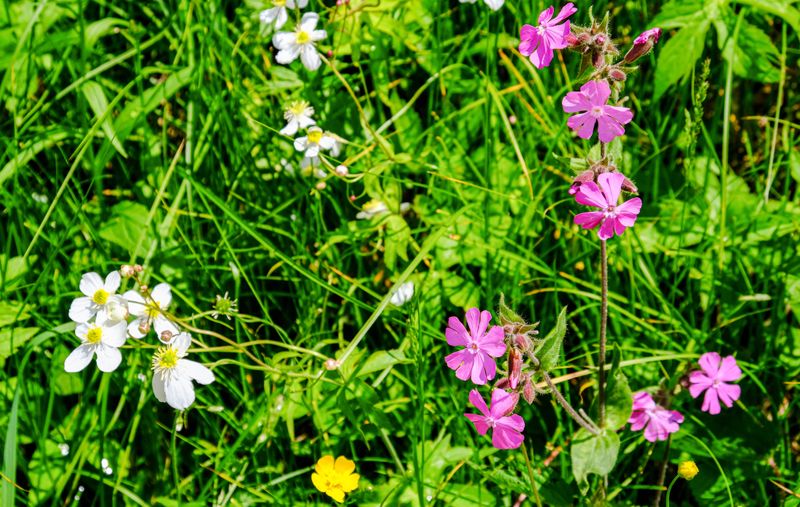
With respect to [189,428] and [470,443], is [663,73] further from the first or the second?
[189,428]

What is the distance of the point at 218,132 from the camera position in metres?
2.22

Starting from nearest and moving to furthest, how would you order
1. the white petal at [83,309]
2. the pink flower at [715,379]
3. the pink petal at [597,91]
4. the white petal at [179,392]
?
the pink petal at [597,91] < the white petal at [179,392] < the white petal at [83,309] < the pink flower at [715,379]

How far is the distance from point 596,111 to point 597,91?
49mm

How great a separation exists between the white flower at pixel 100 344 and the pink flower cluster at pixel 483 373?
0.71 m

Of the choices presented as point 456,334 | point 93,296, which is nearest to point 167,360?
point 93,296

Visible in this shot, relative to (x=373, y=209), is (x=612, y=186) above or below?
above

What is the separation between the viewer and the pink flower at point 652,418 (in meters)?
1.69

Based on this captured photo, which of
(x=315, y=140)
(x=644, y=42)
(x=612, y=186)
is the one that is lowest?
(x=315, y=140)

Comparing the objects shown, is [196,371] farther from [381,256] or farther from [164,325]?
[381,256]

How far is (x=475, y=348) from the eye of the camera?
1.40m

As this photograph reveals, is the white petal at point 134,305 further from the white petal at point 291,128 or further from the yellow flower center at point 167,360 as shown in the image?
the white petal at point 291,128

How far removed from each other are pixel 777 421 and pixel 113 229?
1818mm

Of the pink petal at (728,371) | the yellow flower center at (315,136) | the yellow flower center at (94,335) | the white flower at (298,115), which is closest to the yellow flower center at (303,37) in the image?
the white flower at (298,115)

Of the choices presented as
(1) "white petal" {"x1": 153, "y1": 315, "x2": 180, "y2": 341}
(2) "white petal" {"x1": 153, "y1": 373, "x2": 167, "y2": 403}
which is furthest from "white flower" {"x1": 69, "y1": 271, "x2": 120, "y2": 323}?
(2) "white petal" {"x1": 153, "y1": 373, "x2": 167, "y2": 403}
